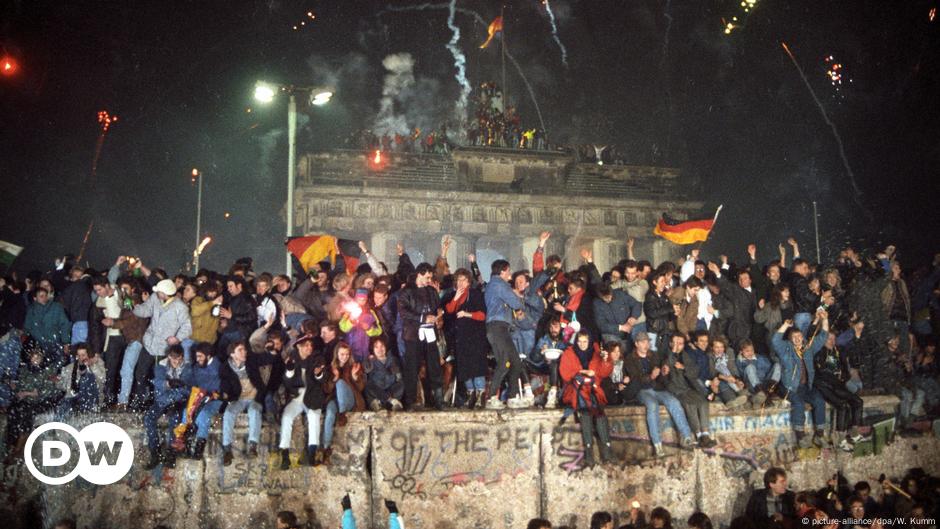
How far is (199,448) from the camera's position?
9.17 metres

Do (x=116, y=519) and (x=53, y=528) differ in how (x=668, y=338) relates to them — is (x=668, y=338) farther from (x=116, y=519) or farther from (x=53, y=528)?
(x=53, y=528)

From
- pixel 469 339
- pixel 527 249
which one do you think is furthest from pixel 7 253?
pixel 527 249

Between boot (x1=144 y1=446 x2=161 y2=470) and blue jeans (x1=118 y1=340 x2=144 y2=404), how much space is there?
111cm

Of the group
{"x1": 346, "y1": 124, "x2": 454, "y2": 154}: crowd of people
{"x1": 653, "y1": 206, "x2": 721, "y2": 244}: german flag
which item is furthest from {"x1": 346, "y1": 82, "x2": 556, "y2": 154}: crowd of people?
{"x1": 653, "y1": 206, "x2": 721, "y2": 244}: german flag

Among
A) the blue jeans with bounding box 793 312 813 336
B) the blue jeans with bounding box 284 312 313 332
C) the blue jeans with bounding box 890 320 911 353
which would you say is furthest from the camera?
the blue jeans with bounding box 890 320 911 353

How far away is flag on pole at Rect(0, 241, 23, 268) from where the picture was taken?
40.4ft

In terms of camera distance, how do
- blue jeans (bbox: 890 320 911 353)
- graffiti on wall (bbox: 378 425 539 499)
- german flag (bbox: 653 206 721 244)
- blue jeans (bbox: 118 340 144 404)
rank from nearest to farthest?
graffiti on wall (bbox: 378 425 539 499) → blue jeans (bbox: 118 340 144 404) → blue jeans (bbox: 890 320 911 353) → german flag (bbox: 653 206 721 244)

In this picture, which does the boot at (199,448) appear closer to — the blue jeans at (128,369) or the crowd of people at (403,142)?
the blue jeans at (128,369)

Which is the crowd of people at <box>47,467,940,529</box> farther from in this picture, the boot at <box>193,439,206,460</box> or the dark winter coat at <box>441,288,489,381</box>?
the dark winter coat at <box>441,288,489,381</box>

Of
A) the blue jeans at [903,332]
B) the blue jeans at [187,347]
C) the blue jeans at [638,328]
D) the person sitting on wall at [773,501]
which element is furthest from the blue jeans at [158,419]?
the blue jeans at [903,332]

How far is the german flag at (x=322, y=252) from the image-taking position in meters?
13.2

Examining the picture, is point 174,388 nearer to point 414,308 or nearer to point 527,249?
point 414,308

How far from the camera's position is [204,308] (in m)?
10.4

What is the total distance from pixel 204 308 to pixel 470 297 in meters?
3.99
